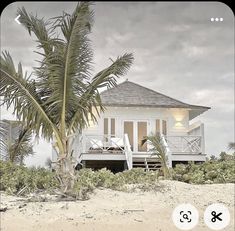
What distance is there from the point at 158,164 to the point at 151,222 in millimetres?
7040

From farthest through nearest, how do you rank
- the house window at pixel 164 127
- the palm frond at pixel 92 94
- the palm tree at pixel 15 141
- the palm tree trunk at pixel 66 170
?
1. the house window at pixel 164 127
2. the palm tree at pixel 15 141
3. the palm tree trunk at pixel 66 170
4. the palm frond at pixel 92 94

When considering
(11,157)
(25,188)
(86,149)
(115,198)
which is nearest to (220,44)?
(115,198)

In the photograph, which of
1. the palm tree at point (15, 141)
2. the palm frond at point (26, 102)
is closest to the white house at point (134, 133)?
the palm tree at point (15, 141)

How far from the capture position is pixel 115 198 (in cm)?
873

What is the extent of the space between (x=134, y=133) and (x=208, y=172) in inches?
199

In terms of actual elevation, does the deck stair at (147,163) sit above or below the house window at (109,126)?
below

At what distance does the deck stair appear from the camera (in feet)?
45.8

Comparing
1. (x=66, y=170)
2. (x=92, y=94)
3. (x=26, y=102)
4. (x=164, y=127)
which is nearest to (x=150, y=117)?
(x=164, y=127)

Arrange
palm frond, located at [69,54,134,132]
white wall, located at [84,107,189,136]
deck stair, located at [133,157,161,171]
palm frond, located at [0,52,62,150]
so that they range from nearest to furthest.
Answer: palm frond, located at [0,52,62,150]
palm frond, located at [69,54,134,132]
deck stair, located at [133,157,161,171]
white wall, located at [84,107,189,136]

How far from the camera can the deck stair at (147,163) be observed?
13951 mm

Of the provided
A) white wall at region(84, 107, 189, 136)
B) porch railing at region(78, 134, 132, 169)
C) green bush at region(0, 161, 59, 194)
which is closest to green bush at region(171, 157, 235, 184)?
porch railing at region(78, 134, 132, 169)

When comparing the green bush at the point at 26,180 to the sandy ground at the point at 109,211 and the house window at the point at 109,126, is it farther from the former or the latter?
the house window at the point at 109,126

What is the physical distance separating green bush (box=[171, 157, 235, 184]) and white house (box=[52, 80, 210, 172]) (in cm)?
172

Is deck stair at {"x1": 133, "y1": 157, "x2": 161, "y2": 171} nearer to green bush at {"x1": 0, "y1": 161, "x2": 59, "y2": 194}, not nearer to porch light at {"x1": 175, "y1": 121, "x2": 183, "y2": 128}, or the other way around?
porch light at {"x1": 175, "y1": 121, "x2": 183, "y2": 128}
